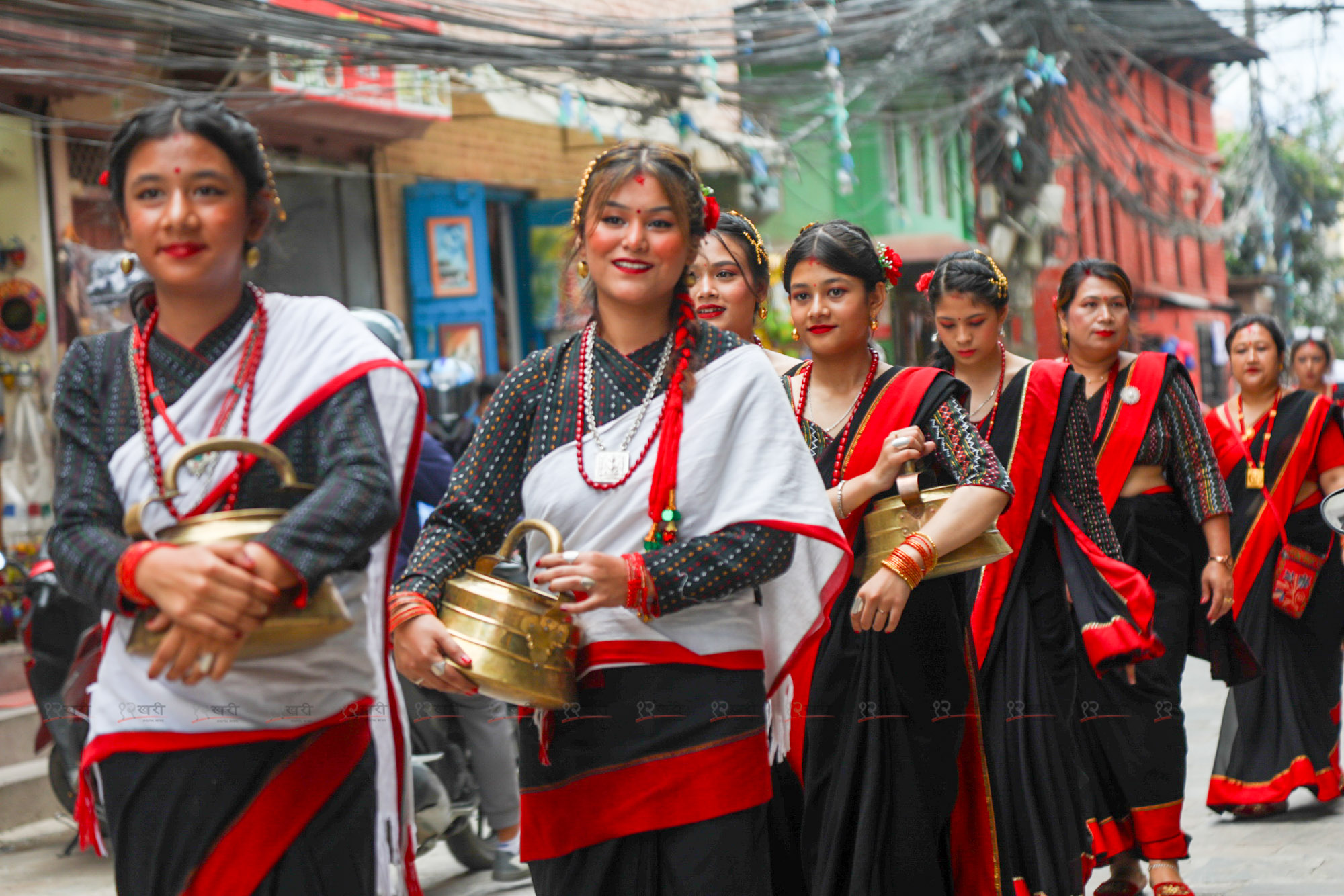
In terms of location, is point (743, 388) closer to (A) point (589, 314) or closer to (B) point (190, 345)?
(A) point (589, 314)

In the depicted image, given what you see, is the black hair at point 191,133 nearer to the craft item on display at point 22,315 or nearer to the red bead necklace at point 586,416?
the red bead necklace at point 586,416

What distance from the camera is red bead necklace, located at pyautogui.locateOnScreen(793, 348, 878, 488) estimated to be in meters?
3.75

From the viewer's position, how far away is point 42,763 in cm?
700

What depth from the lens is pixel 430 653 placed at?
2469mm

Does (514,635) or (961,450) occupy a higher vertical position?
(961,450)

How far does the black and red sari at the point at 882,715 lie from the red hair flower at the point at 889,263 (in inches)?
10.0

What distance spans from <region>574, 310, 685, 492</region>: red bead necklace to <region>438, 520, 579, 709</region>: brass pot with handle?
0.50 feet

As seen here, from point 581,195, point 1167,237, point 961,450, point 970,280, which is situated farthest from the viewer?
point 1167,237

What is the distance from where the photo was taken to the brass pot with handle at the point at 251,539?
6.94 ft

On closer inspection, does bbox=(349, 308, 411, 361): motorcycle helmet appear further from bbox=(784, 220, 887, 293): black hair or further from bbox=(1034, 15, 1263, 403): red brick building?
bbox=(1034, 15, 1263, 403): red brick building

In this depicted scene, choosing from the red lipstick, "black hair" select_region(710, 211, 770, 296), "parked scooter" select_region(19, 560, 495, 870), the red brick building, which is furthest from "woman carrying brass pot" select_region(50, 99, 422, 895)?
the red brick building

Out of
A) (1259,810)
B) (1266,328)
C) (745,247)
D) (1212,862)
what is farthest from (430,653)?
(1266,328)

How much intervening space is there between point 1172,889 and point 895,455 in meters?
2.02

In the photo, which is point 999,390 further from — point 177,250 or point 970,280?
point 177,250
